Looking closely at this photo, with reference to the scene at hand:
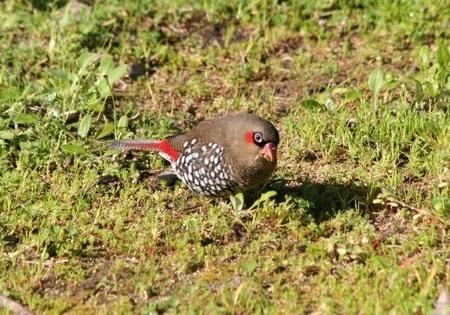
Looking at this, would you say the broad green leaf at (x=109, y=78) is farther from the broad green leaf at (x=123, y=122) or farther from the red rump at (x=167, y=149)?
the red rump at (x=167, y=149)

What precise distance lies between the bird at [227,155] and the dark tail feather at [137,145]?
1.03ft

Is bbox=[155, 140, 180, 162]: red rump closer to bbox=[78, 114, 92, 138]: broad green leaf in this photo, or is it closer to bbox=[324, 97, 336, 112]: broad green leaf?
bbox=[78, 114, 92, 138]: broad green leaf

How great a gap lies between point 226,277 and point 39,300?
1.20 meters

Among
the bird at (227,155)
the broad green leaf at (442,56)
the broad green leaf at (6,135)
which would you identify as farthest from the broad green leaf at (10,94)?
the broad green leaf at (442,56)

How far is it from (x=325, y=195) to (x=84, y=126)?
6.78 feet

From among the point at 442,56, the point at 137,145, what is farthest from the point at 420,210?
the point at 137,145

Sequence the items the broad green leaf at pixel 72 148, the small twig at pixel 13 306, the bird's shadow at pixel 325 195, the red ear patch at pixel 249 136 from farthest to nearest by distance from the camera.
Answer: the broad green leaf at pixel 72 148 < the bird's shadow at pixel 325 195 < the red ear patch at pixel 249 136 < the small twig at pixel 13 306

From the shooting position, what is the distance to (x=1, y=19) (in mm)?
10070

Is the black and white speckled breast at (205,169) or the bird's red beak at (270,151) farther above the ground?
the bird's red beak at (270,151)

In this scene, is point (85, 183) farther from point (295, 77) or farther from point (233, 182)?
point (295, 77)

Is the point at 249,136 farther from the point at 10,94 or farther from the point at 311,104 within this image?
the point at 10,94

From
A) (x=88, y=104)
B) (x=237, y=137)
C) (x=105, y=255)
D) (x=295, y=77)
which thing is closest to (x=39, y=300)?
(x=105, y=255)

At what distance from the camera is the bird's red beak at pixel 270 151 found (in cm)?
687

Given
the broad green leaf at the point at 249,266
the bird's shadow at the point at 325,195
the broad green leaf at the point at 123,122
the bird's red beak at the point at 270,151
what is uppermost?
the bird's red beak at the point at 270,151
